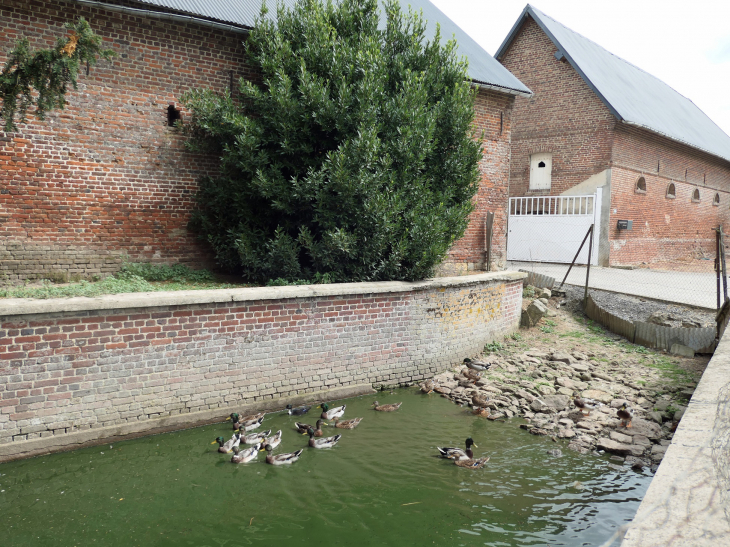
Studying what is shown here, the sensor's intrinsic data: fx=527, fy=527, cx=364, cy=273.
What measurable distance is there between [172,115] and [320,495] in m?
7.29

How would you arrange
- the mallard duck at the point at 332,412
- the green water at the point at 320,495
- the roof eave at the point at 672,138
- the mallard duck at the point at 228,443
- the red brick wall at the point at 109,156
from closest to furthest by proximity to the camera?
1. the green water at the point at 320,495
2. the mallard duck at the point at 228,443
3. the mallard duck at the point at 332,412
4. the red brick wall at the point at 109,156
5. the roof eave at the point at 672,138

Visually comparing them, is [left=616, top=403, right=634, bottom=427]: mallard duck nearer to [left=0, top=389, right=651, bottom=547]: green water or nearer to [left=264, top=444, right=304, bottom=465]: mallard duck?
[left=0, top=389, right=651, bottom=547]: green water

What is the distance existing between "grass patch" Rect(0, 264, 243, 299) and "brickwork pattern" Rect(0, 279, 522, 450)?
775mm

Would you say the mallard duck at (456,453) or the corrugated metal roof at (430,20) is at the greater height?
the corrugated metal roof at (430,20)

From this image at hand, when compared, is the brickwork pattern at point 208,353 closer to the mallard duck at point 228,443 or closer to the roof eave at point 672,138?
the mallard duck at point 228,443

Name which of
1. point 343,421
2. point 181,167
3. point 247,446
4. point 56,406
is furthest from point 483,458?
point 181,167

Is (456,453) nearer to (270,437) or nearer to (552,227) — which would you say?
(270,437)

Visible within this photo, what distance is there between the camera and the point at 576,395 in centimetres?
839

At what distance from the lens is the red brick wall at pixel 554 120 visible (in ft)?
61.7

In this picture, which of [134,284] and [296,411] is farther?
[134,284]

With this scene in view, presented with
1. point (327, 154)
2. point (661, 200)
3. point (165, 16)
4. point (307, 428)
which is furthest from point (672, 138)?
point (307, 428)

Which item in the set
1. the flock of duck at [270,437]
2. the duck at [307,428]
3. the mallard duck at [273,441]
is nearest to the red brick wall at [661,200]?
the flock of duck at [270,437]

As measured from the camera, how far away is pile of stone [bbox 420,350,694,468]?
22.4 ft

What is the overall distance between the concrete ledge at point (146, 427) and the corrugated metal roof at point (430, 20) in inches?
264
